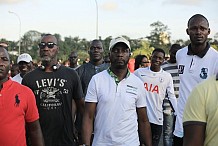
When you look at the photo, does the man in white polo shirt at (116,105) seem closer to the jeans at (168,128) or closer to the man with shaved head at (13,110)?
the man with shaved head at (13,110)

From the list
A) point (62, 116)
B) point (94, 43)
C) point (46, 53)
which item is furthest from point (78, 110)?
point (94, 43)

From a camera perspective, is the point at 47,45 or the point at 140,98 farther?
the point at 47,45

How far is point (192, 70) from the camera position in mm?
5281

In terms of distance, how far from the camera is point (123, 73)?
5.00 metres

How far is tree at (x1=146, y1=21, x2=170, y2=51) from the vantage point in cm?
8244

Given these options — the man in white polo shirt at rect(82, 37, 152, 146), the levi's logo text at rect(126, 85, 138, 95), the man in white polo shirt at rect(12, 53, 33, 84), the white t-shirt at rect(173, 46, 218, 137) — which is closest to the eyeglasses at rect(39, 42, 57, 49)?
the man in white polo shirt at rect(82, 37, 152, 146)

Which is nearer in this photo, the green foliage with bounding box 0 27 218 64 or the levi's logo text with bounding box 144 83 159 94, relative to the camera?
the levi's logo text with bounding box 144 83 159 94

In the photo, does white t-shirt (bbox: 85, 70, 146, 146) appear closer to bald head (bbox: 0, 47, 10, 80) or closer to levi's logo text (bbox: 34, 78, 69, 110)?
levi's logo text (bbox: 34, 78, 69, 110)

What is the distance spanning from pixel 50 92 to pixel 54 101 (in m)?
0.12

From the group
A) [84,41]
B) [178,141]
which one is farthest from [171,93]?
[84,41]

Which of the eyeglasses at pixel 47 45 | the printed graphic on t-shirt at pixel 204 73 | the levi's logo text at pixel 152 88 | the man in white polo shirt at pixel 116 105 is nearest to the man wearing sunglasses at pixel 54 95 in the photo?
the eyeglasses at pixel 47 45

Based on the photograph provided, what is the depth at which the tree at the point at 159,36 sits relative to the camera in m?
82.4

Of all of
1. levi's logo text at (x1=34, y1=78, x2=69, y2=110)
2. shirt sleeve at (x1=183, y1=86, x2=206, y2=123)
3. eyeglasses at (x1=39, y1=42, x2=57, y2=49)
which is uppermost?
eyeglasses at (x1=39, y1=42, x2=57, y2=49)

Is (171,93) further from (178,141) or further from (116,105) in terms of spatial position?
(116,105)
